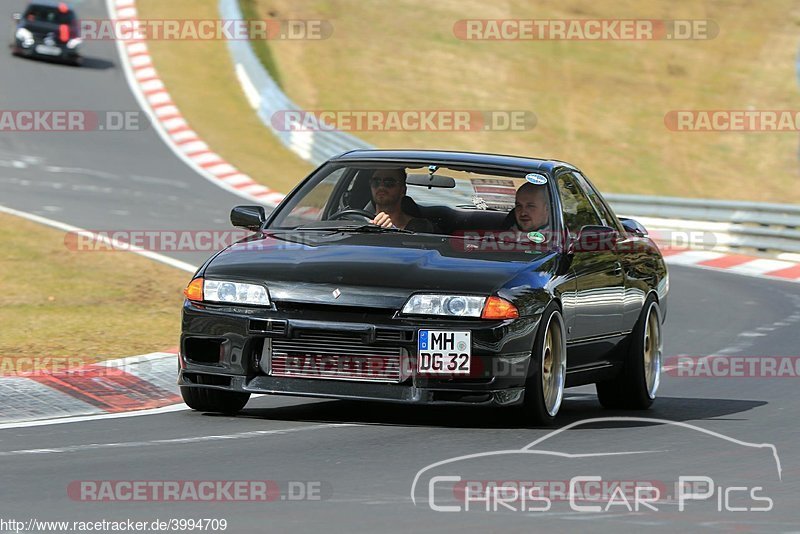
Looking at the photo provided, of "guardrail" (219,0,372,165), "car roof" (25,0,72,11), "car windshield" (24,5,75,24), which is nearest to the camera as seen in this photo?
"guardrail" (219,0,372,165)

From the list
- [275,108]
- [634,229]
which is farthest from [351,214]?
[275,108]

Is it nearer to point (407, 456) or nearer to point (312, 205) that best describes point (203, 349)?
point (407, 456)

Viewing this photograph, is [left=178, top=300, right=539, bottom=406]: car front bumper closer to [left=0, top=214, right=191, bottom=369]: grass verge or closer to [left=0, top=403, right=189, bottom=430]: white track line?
[left=0, top=403, right=189, bottom=430]: white track line

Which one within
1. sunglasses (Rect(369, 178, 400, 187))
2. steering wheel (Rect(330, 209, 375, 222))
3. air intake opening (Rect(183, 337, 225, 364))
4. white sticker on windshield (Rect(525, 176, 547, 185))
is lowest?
air intake opening (Rect(183, 337, 225, 364))

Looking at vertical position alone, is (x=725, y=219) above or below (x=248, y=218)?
below

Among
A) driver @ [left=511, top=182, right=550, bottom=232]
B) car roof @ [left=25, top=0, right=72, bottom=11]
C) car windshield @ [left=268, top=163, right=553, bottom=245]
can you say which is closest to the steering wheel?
car windshield @ [left=268, top=163, right=553, bottom=245]

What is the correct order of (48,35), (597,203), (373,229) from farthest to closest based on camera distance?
(48,35) → (597,203) → (373,229)

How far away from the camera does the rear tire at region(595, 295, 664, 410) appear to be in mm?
10125

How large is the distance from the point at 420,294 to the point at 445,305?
13 cm

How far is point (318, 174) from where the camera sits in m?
9.87

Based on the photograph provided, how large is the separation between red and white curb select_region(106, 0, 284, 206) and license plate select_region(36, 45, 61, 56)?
56.9 inches

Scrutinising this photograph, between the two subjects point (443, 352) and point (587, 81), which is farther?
point (587, 81)

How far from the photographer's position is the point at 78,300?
14.1 metres

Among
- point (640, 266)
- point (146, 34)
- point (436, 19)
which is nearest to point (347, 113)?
point (146, 34)
